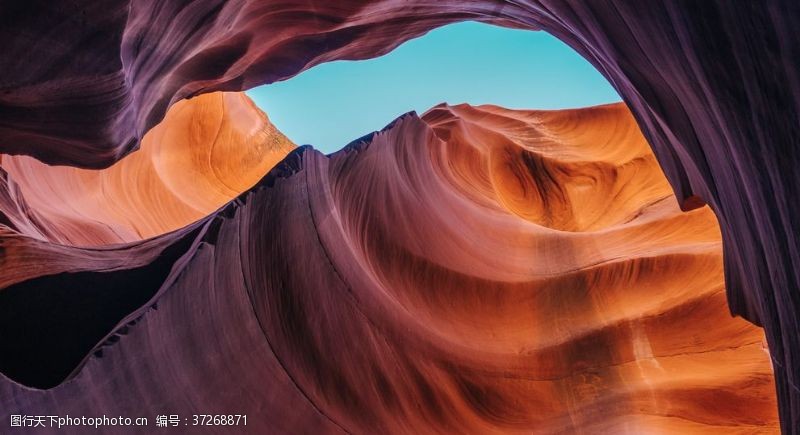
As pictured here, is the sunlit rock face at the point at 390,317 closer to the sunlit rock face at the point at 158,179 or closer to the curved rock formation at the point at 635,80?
the curved rock formation at the point at 635,80

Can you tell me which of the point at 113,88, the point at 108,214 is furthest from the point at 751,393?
the point at 108,214

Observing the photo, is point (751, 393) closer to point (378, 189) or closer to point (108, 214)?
point (378, 189)

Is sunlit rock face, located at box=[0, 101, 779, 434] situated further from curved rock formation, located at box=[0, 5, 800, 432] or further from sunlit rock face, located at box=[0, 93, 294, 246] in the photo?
sunlit rock face, located at box=[0, 93, 294, 246]

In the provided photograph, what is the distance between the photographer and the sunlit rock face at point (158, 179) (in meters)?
5.65

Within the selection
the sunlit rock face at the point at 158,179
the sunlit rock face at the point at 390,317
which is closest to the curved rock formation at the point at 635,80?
the sunlit rock face at the point at 390,317

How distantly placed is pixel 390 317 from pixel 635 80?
246 cm

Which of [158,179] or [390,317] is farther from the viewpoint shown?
[158,179]

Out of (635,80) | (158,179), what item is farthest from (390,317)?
(158,179)

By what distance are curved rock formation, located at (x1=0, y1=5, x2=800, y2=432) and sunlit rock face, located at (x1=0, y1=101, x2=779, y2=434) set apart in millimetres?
977

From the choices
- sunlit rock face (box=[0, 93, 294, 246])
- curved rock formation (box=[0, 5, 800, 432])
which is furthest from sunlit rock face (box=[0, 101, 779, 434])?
sunlit rock face (box=[0, 93, 294, 246])

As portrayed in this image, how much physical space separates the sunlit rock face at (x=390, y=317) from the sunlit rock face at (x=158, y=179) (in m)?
1.25

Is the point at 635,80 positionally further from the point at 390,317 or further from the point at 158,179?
the point at 158,179

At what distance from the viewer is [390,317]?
14.8 feet

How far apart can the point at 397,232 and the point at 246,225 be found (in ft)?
5.58
